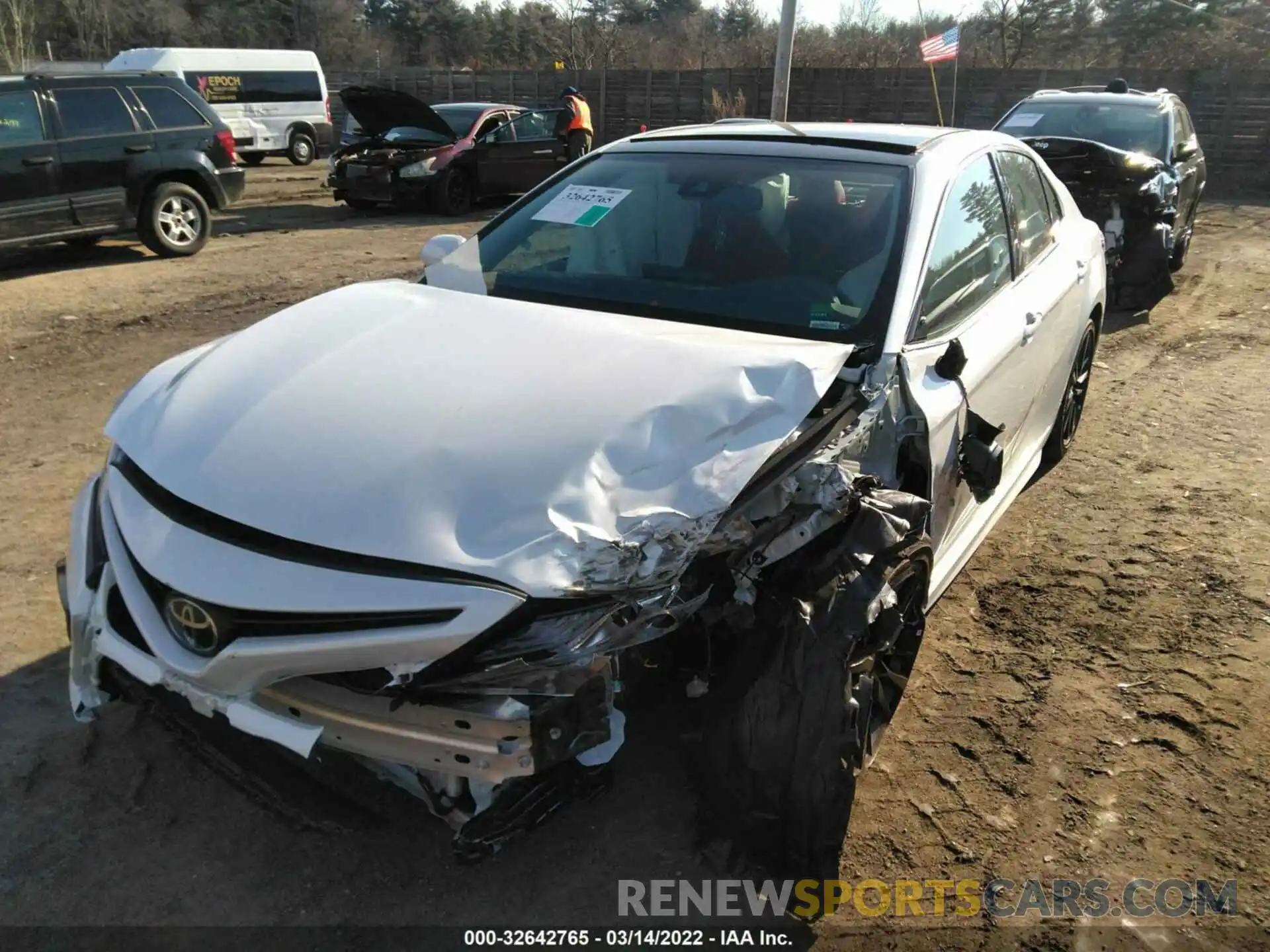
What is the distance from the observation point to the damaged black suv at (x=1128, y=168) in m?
7.62

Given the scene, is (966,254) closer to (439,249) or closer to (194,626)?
(439,249)

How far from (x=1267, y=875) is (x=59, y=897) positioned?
3.18 meters

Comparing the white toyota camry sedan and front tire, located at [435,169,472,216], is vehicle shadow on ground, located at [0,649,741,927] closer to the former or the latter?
the white toyota camry sedan

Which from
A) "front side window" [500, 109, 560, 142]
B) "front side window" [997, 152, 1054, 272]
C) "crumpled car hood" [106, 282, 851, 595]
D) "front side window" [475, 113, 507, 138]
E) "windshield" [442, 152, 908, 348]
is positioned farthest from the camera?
"front side window" [500, 109, 560, 142]

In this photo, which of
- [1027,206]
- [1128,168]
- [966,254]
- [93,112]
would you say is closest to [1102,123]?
[1128,168]

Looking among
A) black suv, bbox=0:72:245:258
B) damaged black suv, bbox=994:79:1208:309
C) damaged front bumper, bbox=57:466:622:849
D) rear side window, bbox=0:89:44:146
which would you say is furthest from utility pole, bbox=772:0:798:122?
damaged front bumper, bbox=57:466:622:849

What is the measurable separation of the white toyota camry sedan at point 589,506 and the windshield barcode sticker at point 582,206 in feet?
0.34

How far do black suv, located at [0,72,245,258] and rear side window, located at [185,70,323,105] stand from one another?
33.4 ft

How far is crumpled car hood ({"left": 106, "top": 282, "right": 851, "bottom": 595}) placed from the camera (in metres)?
2.06

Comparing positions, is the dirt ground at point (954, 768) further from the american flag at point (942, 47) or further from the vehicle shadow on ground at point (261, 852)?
the american flag at point (942, 47)

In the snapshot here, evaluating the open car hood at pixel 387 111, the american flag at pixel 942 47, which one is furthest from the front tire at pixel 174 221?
the american flag at pixel 942 47

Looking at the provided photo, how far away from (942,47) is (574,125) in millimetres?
5362

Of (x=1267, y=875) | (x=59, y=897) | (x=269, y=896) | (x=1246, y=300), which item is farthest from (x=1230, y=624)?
(x=1246, y=300)

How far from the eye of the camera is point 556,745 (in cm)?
203
